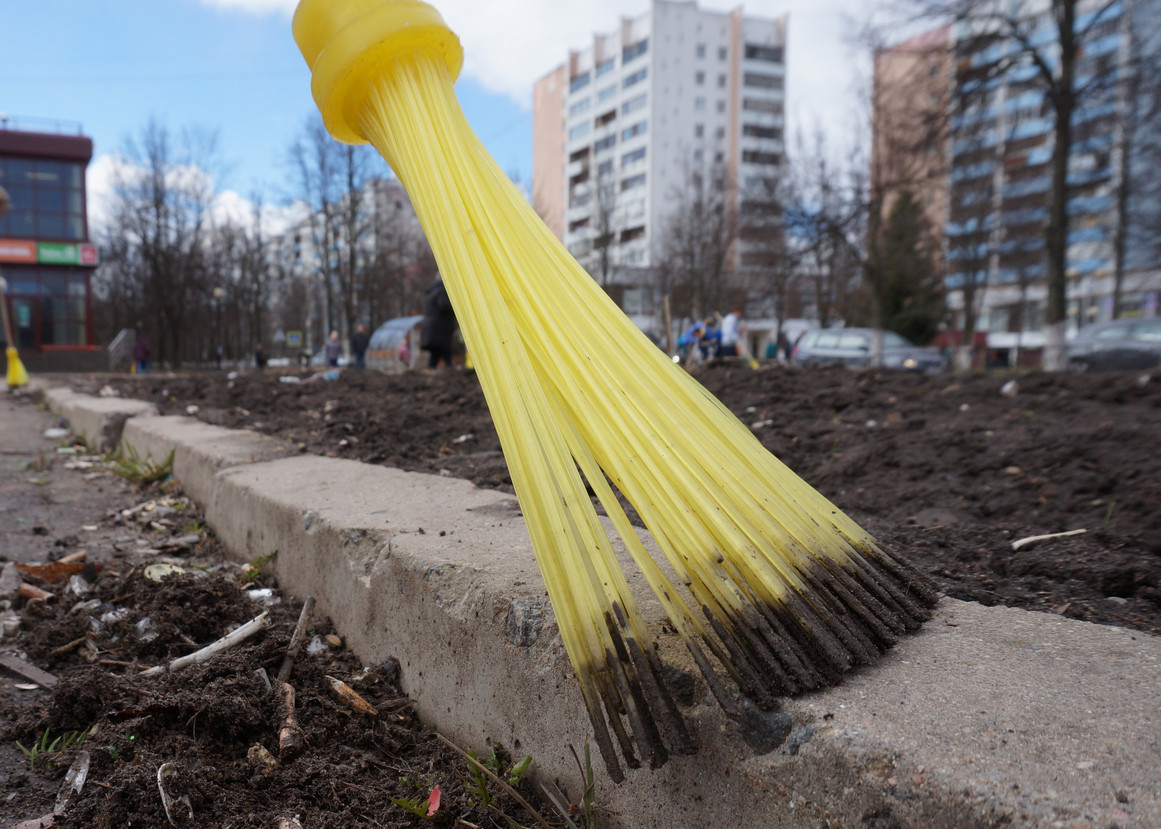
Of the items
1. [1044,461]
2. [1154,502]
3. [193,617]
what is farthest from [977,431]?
[193,617]

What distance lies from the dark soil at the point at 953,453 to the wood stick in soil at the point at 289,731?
118cm

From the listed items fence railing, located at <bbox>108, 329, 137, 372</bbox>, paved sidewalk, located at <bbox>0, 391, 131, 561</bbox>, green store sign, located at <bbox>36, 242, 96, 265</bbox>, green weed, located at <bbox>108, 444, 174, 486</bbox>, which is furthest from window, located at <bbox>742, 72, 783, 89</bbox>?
green weed, located at <bbox>108, 444, 174, 486</bbox>

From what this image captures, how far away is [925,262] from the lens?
2422 centimetres

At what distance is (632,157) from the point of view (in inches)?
2486

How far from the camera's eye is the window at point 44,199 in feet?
85.7

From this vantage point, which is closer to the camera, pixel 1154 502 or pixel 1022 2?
pixel 1154 502

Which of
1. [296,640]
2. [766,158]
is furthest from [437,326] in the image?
[766,158]

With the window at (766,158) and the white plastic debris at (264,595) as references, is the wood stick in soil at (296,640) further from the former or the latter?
the window at (766,158)

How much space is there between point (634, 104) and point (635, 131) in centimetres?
243

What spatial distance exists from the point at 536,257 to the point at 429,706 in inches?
37.2

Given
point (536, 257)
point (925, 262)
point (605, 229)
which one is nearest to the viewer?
point (536, 257)

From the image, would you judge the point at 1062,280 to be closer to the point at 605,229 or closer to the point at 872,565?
the point at 872,565

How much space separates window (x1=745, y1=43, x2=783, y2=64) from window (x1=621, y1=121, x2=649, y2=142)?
11108 millimetres

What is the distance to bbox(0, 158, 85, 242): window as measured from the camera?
2612 centimetres
